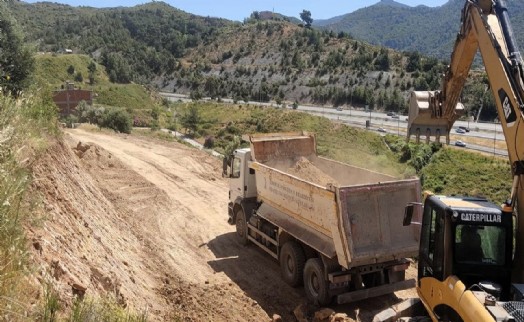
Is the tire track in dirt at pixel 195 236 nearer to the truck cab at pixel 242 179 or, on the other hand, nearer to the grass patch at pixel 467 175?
the truck cab at pixel 242 179

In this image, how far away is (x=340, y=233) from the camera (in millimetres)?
9508

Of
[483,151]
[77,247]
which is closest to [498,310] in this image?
[77,247]

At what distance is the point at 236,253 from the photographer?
14000mm

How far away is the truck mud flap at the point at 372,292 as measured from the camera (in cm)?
998

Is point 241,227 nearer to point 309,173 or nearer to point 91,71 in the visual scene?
point 309,173

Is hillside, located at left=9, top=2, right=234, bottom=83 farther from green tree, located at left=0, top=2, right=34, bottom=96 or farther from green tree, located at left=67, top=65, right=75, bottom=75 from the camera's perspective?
green tree, located at left=0, top=2, right=34, bottom=96

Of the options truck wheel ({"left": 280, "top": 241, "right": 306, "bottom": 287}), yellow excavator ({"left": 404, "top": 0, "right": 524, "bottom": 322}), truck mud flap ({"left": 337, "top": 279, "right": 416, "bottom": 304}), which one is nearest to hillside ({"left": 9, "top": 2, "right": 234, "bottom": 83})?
truck wheel ({"left": 280, "top": 241, "right": 306, "bottom": 287})

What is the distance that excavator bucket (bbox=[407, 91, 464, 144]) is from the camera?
1000 centimetres

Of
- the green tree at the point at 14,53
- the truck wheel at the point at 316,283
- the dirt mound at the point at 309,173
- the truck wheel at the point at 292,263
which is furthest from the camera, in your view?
the green tree at the point at 14,53

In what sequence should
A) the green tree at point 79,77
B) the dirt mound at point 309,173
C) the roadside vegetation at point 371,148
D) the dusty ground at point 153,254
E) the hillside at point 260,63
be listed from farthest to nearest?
the hillside at point 260,63
the green tree at point 79,77
the roadside vegetation at point 371,148
the dirt mound at point 309,173
the dusty ground at point 153,254

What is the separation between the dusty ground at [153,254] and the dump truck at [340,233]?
58 centimetres

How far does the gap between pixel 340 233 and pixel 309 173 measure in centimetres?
437

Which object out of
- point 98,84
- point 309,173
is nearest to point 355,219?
point 309,173

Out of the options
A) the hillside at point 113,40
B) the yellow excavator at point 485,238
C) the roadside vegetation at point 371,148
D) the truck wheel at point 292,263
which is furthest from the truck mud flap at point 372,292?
the hillside at point 113,40
